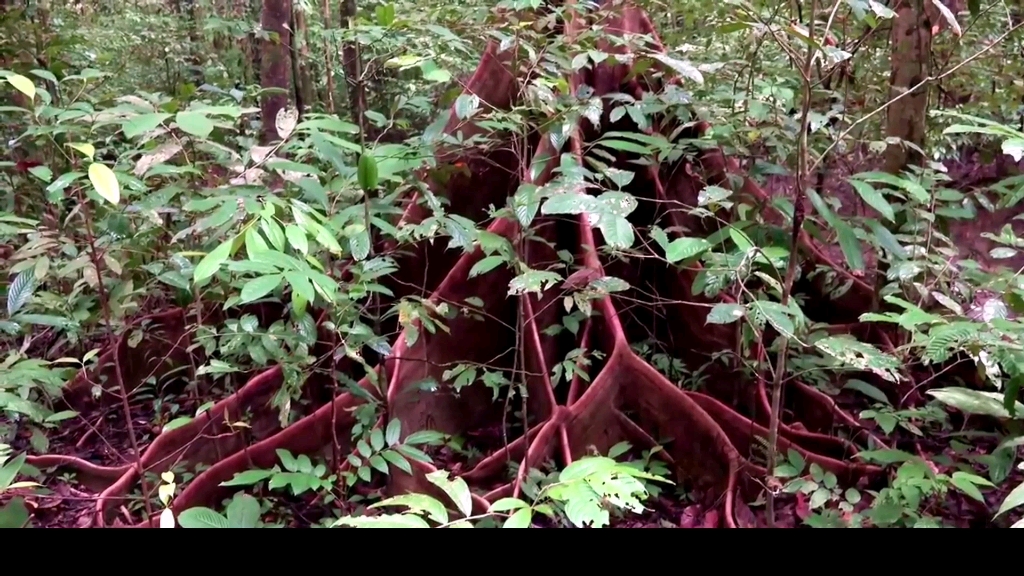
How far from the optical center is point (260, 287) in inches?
30.7

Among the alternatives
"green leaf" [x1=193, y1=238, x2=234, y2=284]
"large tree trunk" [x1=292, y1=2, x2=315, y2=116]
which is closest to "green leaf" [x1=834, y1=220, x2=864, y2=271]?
"green leaf" [x1=193, y1=238, x2=234, y2=284]

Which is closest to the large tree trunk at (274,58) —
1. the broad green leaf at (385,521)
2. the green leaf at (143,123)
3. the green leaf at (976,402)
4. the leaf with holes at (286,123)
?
the leaf with holes at (286,123)

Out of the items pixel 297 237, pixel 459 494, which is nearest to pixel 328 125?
pixel 297 237

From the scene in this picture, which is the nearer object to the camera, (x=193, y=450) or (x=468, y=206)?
(x=193, y=450)

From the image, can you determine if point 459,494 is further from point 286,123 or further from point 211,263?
point 286,123

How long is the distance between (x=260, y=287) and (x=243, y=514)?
1.09 feet

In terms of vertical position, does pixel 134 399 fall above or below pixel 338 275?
below

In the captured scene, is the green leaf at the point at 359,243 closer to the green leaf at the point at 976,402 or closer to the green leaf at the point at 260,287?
the green leaf at the point at 260,287

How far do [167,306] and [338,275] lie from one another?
880 mm

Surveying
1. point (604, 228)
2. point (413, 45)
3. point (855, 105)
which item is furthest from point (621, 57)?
point (855, 105)

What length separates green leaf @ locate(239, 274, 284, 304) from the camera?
2.51 ft

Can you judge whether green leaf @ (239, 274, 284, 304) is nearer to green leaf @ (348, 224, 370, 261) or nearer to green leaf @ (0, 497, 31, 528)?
green leaf @ (348, 224, 370, 261)
